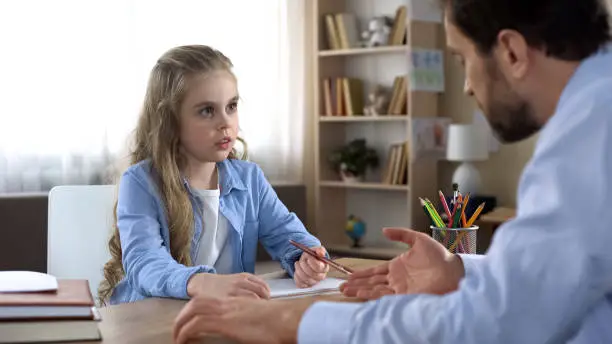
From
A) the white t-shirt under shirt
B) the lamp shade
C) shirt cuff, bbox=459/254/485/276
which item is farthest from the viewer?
the lamp shade

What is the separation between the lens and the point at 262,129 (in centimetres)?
532

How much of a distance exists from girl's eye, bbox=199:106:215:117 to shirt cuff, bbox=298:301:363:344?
3.66 feet

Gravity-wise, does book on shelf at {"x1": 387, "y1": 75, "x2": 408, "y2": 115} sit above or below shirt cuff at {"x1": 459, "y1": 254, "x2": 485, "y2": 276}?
above

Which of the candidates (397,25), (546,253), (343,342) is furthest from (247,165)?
(397,25)

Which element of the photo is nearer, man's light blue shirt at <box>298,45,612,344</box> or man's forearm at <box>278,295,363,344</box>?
man's light blue shirt at <box>298,45,612,344</box>

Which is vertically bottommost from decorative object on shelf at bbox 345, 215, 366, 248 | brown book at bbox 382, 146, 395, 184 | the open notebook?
decorative object on shelf at bbox 345, 215, 366, 248

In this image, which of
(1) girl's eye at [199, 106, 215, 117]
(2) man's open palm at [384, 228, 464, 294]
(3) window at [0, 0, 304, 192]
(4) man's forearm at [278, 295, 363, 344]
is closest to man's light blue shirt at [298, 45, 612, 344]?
(4) man's forearm at [278, 295, 363, 344]

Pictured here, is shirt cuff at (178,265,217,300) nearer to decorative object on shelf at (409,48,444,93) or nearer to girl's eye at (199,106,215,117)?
girl's eye at (199,106,215,117)

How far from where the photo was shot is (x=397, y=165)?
516cm

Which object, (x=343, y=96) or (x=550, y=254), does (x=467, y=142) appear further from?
(x=550, y=254)

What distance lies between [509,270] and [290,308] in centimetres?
32

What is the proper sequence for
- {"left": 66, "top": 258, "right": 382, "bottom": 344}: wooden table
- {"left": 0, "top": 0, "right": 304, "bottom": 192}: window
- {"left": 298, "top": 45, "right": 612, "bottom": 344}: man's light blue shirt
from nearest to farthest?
{"left": 298, "top": 45, "right": 612, "bottom": 344}: man's light blue shirt → {"left": 66, "top": 258, "right": 382, "bottom": 344}: wooden table → {"left": 0, "top": 0, "right": 304, "bottom": 192}: window

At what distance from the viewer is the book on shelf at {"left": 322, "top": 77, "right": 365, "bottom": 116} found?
5316 mm

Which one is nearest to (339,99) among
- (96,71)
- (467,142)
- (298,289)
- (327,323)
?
(467,142)
